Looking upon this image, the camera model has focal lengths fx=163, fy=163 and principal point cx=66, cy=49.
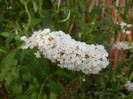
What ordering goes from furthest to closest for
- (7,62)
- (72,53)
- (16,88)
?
(16,88) → (7,62) → (72,53)

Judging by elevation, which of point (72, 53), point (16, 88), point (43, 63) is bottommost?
point (16, 88)

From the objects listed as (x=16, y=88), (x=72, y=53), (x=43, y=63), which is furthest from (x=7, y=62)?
(x=72, y=53)

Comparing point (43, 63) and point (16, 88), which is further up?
point (43, 63)

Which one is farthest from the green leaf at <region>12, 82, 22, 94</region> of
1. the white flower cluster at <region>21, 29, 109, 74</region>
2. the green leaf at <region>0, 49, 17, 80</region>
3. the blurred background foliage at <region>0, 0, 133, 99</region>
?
the white flower cluster at <region>21, 29, 109, 74</region>

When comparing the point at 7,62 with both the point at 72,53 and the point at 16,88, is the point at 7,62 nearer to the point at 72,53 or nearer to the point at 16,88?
the point at 16,88

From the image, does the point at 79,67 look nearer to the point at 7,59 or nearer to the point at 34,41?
the point at 34,41

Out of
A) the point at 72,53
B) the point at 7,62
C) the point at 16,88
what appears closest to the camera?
the point at 72,53

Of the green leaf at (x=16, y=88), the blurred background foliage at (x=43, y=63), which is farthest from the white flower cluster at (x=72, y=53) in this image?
the green leaf at (x=16, y=88)

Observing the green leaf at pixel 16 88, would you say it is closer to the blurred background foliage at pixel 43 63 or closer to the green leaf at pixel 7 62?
the blurred background foliage at pixel 43 63

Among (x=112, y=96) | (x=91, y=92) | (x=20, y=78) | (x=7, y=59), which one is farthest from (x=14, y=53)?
(x=112, y=96)

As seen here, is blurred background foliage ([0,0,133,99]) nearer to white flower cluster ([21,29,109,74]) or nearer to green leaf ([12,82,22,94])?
green leaf ([12,82,22,94])
